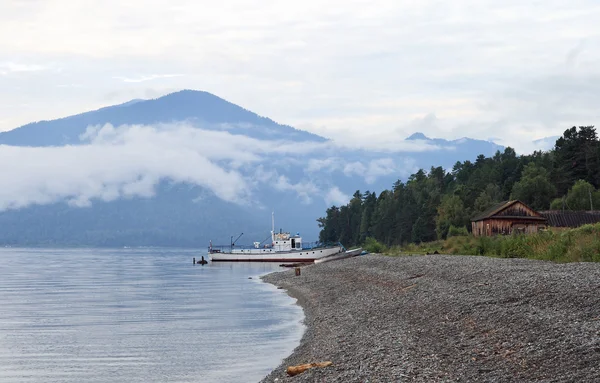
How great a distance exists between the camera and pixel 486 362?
2106 centimetres

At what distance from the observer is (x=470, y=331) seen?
25750 millimetres

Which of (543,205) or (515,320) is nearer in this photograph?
(515,320)

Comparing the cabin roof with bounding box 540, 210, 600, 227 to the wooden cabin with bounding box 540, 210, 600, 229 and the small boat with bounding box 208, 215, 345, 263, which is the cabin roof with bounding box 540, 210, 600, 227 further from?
the small boat with bounding box 208, 215, 345, 263

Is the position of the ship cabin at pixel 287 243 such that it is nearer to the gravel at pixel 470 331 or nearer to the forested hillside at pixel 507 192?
the forested hillside at pixel 507 192

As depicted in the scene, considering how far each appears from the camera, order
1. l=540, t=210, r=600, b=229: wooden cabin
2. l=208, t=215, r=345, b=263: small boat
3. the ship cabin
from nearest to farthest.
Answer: l=540, t=210, r=600, b=229: wooden cabin, l=208, t=215, r=345, b=263: small boat, the ship cabin

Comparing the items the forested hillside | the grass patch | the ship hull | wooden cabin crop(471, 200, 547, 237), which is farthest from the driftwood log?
the ship hull

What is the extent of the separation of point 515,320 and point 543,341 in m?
3.70

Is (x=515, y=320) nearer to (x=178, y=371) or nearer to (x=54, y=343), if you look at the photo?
(x=178, y=371)

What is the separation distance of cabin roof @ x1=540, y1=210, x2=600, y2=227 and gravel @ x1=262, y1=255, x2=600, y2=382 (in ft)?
182

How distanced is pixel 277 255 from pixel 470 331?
136 m

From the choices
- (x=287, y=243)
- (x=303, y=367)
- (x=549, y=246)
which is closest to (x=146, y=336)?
(x=303, y=367)

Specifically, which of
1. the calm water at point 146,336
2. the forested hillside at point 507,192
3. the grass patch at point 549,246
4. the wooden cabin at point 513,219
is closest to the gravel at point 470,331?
the calm water at point 146,336

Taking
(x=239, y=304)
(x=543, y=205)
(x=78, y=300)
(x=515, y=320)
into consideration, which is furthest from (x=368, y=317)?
(x=543, y=205)

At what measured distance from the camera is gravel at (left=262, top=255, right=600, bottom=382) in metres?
19.9
